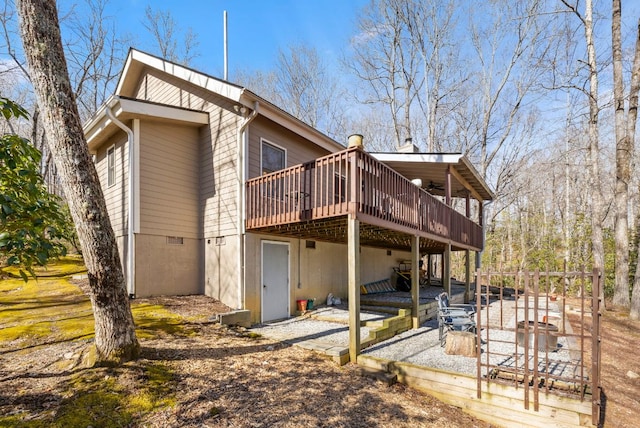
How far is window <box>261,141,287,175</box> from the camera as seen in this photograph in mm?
9102

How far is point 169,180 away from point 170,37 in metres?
17.0

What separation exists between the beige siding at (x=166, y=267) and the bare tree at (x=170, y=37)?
16.5 meters

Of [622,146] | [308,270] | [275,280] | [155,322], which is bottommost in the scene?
[155,322]

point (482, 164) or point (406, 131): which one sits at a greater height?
point (406, 131)

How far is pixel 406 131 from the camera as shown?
2202cm

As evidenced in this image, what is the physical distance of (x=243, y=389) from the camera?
4.57 metres

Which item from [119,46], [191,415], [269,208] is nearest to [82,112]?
[119,46]

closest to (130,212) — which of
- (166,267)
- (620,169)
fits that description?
(166,267)

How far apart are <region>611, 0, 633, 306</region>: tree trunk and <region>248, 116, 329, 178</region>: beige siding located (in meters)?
10.4

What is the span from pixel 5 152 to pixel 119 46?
22.2 m

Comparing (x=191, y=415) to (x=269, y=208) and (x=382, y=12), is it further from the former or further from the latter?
(x=382, y=12)

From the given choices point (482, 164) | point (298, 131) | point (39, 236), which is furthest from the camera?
point (482, 164)

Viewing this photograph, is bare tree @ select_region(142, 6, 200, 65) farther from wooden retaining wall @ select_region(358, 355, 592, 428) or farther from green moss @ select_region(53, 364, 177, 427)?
wooden retaining wall @ select_region(358, 355, 592, 428)

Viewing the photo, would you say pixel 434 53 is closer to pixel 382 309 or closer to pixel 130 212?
pixel 382 309
